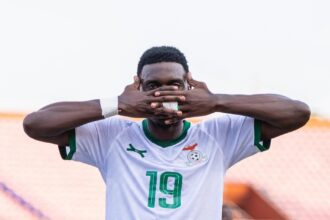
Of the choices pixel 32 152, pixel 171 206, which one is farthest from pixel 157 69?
pixel 32 152

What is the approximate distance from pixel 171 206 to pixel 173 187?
0.08m

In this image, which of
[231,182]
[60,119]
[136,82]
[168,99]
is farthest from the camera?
[231,182]

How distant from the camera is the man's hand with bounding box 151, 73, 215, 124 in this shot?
99.9 inches

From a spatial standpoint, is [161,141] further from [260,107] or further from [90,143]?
[260,107]

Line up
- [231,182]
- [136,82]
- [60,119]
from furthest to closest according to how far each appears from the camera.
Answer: [231,182], [136,82], [60,119]

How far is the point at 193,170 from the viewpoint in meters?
2.58

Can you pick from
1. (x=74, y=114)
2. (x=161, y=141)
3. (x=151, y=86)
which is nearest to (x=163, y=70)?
(x=151, y=86)

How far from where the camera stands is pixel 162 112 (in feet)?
8.29

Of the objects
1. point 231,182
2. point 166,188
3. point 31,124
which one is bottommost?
point 231,182

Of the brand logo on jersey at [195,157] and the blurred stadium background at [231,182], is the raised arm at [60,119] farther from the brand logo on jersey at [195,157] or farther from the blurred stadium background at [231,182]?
the blurred stadium background at [231,182]

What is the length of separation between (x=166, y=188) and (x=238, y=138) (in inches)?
15.3

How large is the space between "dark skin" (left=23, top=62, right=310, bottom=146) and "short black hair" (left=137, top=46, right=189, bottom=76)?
0.04 meters

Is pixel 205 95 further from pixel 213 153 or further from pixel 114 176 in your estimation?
pixel 114 176

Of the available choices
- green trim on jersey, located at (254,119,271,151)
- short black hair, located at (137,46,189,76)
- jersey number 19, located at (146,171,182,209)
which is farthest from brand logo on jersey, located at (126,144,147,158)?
green trim on jersey, located at (254,119,271,151)
